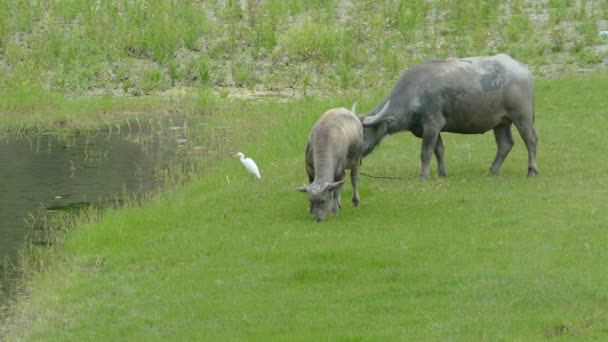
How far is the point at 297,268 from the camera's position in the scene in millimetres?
10117

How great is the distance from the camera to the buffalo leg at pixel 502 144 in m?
14.5

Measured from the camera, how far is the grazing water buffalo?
39.0 ft

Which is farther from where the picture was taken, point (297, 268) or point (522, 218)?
point (522, 218)

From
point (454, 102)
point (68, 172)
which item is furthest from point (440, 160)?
point (68, 172)

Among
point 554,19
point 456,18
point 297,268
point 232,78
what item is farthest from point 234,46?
point 297,268

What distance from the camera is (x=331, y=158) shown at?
1209cm

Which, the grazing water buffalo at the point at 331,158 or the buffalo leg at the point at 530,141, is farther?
the buffalo leg at the point at 530,141

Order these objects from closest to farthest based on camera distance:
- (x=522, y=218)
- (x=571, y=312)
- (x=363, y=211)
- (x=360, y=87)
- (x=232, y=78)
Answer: (x=571, y=312) < (x=522, y=218) < (x=363, y=211) < (x=360, y=87) < (x=232, y=78)

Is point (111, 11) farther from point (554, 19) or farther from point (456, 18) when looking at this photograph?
point (554, 19)

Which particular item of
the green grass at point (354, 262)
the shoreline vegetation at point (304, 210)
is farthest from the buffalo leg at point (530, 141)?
the shoreline vegetation at point (304, 210)

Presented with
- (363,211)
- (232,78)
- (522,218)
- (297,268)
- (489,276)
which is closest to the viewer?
(489,276)

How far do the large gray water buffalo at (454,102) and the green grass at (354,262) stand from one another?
63cm

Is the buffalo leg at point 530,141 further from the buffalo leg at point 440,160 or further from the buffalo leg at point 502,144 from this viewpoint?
the buffalo leg at point 440,160

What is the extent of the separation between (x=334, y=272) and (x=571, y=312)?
2.31m
